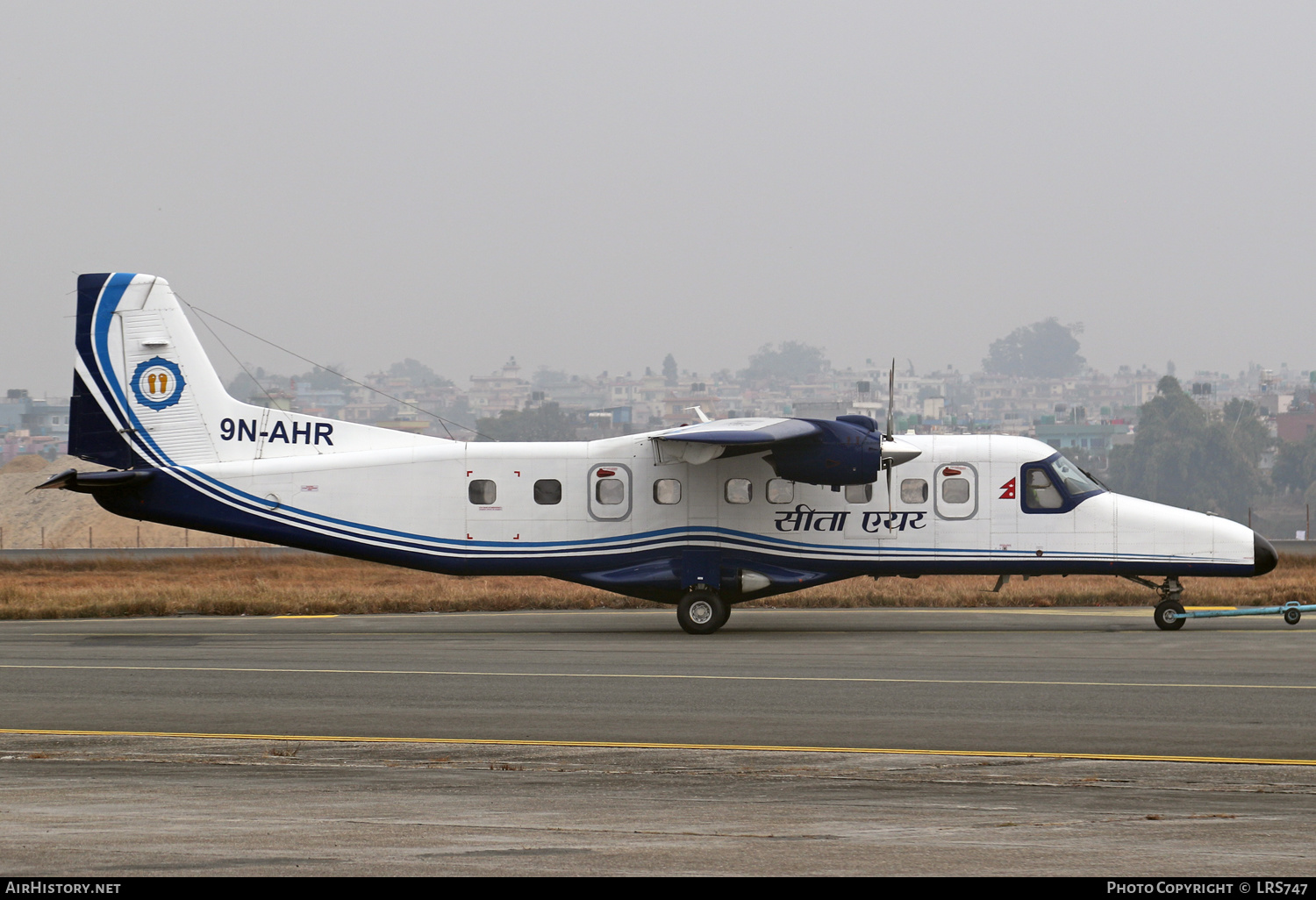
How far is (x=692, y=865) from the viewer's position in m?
6.64

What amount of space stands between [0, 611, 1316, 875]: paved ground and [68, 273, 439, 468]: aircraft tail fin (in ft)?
10.8

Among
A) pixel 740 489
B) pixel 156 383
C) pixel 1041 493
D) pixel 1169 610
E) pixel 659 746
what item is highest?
pixel 156 383

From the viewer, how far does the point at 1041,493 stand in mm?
21297

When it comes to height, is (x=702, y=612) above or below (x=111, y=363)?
below

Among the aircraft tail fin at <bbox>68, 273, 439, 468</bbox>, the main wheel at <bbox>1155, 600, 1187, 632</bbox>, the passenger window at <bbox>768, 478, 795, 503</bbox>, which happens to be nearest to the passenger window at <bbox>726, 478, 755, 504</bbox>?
the passenger window at <bbox>768, 478, 795, 503</bbox>

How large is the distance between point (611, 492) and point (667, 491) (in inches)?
37.0

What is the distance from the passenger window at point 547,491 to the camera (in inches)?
854

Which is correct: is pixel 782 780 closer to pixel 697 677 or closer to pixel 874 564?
pixel 697 677

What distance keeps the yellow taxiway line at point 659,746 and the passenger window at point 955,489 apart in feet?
34.8

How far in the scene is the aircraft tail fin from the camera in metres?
22.1

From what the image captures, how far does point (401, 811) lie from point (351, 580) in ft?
87.0

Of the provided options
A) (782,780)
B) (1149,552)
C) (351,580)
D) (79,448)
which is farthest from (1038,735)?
(351,580)

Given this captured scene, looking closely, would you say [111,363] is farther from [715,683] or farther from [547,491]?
[715,683]

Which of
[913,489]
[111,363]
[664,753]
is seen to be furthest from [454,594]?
[664,753]
